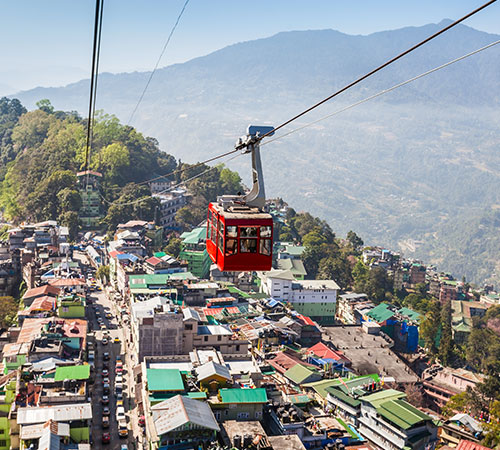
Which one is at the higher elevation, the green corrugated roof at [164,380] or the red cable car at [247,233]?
the red cable car at [247,233]

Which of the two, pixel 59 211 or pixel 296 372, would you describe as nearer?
pixel 296 372

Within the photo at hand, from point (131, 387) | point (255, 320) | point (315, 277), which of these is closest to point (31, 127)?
point (315, 277)

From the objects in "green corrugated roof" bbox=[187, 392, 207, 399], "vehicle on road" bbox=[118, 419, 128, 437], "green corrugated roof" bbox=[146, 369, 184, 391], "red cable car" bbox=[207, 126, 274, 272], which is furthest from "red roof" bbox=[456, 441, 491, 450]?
"red cable car" bbox=[207, 126, 274, 272]

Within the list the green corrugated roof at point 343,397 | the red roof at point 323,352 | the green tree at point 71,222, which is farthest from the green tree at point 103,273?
the green corrugated roof at point 343,397

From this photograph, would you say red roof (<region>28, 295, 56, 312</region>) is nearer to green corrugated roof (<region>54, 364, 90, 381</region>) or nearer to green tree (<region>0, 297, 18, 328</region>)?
green tree (<region>0, 297, 18, 328</region>)

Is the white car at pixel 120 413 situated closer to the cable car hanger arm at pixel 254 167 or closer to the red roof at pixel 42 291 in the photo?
the red roof at pixel 42 291

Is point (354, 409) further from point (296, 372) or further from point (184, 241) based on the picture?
point (184, 241)
